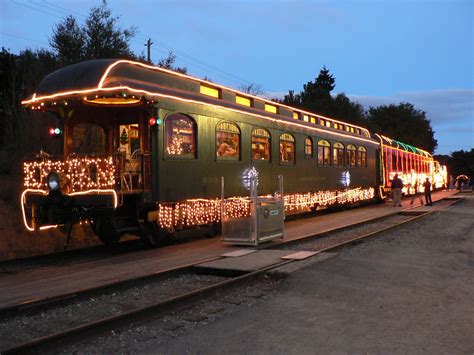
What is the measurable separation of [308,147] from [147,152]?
814 cm

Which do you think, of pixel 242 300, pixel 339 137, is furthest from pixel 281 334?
pixel 339 137

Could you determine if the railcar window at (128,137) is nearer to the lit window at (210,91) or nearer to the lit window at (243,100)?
A: the lit window at (210,91)

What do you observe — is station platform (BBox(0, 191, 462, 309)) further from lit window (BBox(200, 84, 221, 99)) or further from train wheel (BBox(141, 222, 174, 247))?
lit window (BBox(200, 84, 221, 99))

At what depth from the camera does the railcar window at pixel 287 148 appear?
50.8ft

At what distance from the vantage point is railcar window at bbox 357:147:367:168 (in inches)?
878

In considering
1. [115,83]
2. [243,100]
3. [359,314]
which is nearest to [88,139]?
[243,100]

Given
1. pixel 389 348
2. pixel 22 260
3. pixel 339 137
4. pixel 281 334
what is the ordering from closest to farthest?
pixel 389 348 < pixel 281 334 < pixel 22 260 < pixel 339 137

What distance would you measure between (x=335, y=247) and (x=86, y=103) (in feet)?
20.7

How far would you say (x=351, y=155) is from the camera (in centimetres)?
2141

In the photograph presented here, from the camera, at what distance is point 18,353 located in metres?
4.34

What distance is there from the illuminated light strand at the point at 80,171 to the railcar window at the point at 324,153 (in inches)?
393

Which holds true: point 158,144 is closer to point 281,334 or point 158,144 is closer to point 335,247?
point 335,247

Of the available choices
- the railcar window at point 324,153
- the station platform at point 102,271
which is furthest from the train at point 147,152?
the railcar window at point 324,153

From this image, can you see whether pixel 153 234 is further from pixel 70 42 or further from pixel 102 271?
pixel 70 42
